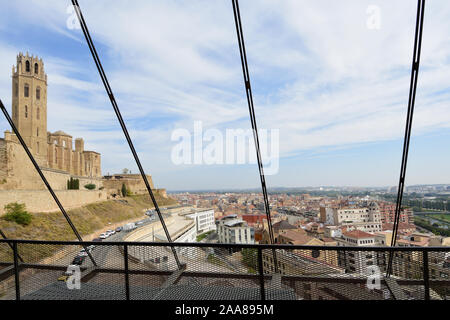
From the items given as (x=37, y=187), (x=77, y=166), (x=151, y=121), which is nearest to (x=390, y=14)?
(x=151, y=121)

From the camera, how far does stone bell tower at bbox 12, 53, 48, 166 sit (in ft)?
94.4

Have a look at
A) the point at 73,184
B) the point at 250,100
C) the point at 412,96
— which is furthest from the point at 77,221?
the point at 412,96

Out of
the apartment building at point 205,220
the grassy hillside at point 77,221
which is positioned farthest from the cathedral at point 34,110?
the apartment building at point 205,220

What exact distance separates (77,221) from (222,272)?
24.1 m

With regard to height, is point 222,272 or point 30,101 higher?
point 30,101

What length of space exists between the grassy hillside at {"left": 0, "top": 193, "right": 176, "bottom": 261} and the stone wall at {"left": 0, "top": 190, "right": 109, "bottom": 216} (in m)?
0.51

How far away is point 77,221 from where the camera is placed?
21.8 metres

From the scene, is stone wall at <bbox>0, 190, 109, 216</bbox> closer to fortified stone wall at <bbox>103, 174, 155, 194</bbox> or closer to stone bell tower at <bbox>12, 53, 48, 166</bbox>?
stone bell tower at <bbox>12, 53, 48, 166</bbox>

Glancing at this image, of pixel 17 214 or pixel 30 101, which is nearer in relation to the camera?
pixel 17 214

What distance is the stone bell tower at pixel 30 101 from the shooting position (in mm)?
28781

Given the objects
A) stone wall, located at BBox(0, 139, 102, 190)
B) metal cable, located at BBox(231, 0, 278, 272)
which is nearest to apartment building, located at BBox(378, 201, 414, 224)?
metal cable, located at BBox(231, 0, 278, 272)

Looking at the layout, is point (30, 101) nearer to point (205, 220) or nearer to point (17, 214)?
point (17, 214)
